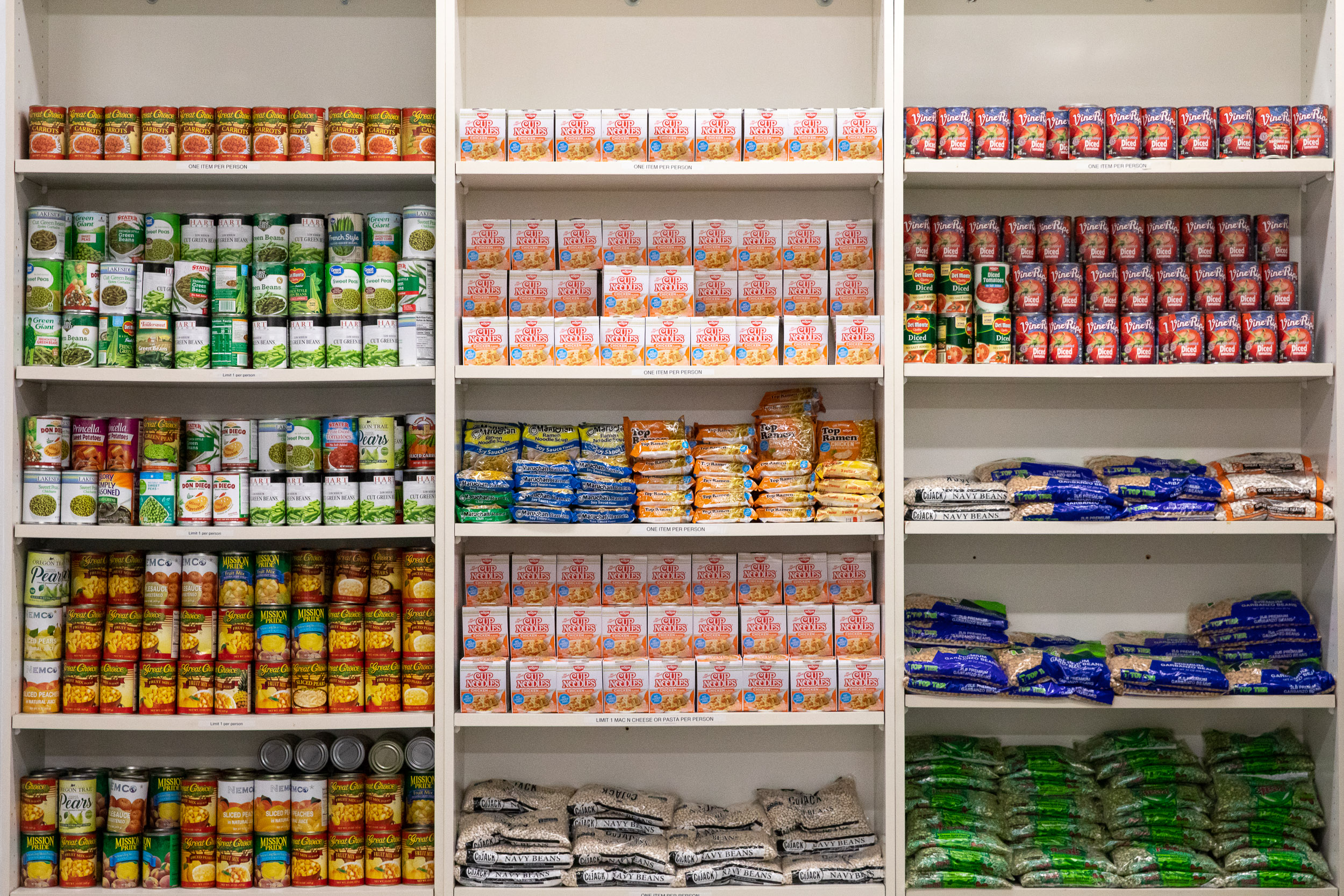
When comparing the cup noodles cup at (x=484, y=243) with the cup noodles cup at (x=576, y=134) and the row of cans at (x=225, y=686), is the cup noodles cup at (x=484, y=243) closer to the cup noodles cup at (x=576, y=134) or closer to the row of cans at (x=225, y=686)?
the cup noodles cup at (x=576, y=134)

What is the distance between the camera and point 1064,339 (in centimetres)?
272

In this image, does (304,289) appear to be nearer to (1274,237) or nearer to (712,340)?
(712,340)

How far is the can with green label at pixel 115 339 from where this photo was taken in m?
2.65

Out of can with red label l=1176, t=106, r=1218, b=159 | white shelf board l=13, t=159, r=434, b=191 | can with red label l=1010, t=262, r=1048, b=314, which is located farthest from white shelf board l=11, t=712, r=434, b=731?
can with red label l=1176, t=106, r=1218, b=159

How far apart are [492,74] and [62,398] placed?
157cm

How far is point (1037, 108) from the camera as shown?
9.15ft

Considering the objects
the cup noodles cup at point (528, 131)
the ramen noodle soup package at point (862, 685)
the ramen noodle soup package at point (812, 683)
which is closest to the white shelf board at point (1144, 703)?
the ramen noodle soup package at point (862, 685)

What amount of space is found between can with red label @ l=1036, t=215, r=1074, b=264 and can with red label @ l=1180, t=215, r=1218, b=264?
330mm

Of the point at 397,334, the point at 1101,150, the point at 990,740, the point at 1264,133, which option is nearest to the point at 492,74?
the point at 397,334

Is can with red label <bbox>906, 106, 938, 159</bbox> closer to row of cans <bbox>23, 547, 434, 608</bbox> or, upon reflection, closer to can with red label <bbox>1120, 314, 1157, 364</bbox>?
can with red label <bbox>1120, 314, 1157, 364</bbox>

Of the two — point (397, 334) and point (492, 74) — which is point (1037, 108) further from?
point (397, 334)

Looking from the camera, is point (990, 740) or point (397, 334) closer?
point (397, 334)

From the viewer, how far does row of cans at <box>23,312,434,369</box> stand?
2.65 m

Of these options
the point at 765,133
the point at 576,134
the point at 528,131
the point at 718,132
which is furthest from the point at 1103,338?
the point at 528,131
